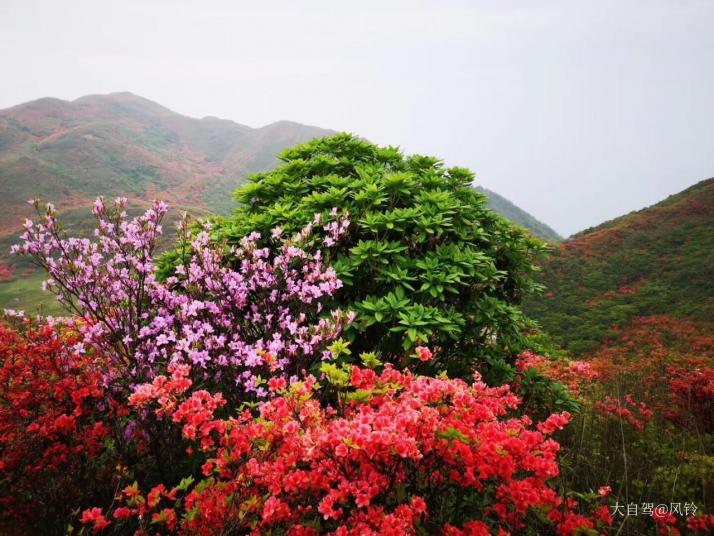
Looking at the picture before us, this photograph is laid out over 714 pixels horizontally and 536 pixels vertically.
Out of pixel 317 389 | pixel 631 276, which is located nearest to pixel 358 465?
pixel 317 389

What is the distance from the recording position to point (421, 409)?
97.6 inches

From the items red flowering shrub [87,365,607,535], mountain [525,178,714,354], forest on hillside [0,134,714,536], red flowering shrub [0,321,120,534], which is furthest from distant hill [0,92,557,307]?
red flowering shrub [87,365,607,535]

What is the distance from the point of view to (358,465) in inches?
103

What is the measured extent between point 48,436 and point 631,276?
2601cm

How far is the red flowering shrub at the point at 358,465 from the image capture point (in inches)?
88.7

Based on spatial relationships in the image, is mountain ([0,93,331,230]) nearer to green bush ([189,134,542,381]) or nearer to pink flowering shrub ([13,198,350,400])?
green bush ([189,134,542,381])

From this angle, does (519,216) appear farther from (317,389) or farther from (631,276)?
(317,389)

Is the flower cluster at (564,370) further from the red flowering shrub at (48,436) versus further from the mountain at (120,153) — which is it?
the mountain at (120,153)

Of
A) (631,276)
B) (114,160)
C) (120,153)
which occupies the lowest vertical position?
(631,276)

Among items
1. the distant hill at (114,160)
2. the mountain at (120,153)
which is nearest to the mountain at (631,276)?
the distant hill at (114,160)

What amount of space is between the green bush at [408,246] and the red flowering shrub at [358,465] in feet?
4.31

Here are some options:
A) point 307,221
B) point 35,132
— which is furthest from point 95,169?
point 307,221

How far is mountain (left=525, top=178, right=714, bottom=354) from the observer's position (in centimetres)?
1744

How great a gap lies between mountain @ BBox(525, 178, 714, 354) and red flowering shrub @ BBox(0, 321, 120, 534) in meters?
17.2
